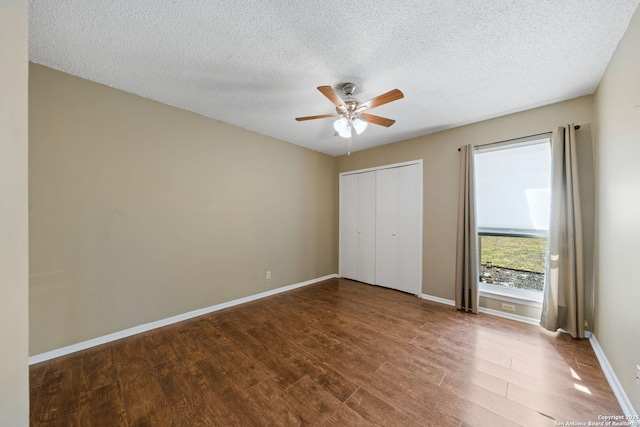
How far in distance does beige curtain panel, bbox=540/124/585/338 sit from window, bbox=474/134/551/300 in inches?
8.1

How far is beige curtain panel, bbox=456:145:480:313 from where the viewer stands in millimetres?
2943

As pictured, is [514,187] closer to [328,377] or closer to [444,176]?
[444,176]

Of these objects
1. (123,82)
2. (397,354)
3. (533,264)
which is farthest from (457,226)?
(123,82)

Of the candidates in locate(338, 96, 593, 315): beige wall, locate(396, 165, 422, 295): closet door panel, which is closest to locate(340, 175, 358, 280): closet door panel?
locate(396, 165, 422, 295): closet door panel

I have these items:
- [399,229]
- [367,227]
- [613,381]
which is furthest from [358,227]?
[613,381]

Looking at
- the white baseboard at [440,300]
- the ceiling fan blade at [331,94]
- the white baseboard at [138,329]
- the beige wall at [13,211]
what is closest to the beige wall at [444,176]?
the white baseboard at [440,300]

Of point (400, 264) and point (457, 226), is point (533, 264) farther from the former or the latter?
point (400, 264)

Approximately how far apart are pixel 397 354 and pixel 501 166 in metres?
2.64

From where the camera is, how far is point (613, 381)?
1666mm

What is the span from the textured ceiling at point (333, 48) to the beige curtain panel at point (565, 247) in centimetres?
62

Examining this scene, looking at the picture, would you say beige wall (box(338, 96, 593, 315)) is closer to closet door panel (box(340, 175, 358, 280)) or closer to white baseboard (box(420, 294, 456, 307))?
white baseboard (box(420, 294, 456, 307))

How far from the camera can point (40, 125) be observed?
1953 millimetres

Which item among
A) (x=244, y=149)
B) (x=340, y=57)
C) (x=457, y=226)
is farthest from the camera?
(x=244, y=149)

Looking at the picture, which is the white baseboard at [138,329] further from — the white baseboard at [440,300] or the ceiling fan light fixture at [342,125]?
the ceiling fan light fixture at [342,125]
